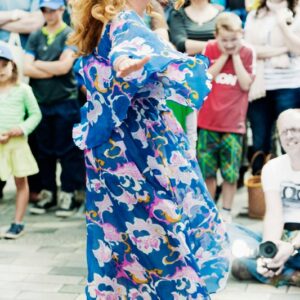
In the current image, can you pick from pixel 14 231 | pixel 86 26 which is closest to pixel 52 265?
pixel 14 231

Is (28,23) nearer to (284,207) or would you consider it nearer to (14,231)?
(14,231)

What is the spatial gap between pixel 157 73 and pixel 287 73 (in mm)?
3448

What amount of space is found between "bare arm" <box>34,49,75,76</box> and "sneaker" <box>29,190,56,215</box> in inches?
40.1

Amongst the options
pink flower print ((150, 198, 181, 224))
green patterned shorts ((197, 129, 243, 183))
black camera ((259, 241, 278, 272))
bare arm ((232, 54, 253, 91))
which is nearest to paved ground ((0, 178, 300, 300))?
black camera ((259, 241, 278, 272))

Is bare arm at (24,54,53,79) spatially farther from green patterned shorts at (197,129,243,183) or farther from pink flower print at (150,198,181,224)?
pink flower print at (150,198,181,224)

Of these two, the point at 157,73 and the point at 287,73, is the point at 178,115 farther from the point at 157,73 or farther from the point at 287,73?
the point at 157,73

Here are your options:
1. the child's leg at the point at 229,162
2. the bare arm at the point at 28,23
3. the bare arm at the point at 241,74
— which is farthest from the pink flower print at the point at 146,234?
the bare arm at the point at 28,23

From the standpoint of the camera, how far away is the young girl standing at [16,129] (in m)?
6.40

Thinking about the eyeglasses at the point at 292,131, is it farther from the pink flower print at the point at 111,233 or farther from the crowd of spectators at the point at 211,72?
the crowd of spectators at the point at 211,72

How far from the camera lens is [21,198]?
6.43m

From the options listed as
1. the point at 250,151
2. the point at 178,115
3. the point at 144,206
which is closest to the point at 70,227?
the point at 178,115

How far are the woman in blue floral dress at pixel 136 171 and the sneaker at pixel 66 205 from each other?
2.98m

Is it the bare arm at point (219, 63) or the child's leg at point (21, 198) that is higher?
the bare arm at point (219, 63)

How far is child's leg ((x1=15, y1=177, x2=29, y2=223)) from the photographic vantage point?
6379 mm
